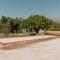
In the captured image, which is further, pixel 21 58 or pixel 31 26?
pixel 31 26

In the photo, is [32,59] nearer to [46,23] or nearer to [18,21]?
[46,23]

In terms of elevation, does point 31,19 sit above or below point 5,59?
above

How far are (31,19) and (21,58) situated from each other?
30.7 metres

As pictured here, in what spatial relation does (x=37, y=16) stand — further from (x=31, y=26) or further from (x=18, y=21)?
(x=18, y=21)

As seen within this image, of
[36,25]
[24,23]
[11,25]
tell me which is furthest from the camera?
[11,25]

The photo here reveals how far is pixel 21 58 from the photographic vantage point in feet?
32.6

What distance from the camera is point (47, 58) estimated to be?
9797 millimetres

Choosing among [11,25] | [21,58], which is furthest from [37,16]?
[21,58]

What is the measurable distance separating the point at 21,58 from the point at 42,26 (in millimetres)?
31029

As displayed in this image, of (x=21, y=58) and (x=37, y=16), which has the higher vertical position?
(x=37, y=16)

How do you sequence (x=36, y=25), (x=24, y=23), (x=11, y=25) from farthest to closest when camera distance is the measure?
(x=11, y=25), (x=24, y=23), (x=36, y=25)

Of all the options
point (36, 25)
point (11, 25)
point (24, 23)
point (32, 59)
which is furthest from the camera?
point (11, 25)

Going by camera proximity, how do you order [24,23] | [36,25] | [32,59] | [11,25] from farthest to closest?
[11,25]
[24,23]
[36,25]
[32,59]

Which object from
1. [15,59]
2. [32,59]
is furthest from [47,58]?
[15,59]
